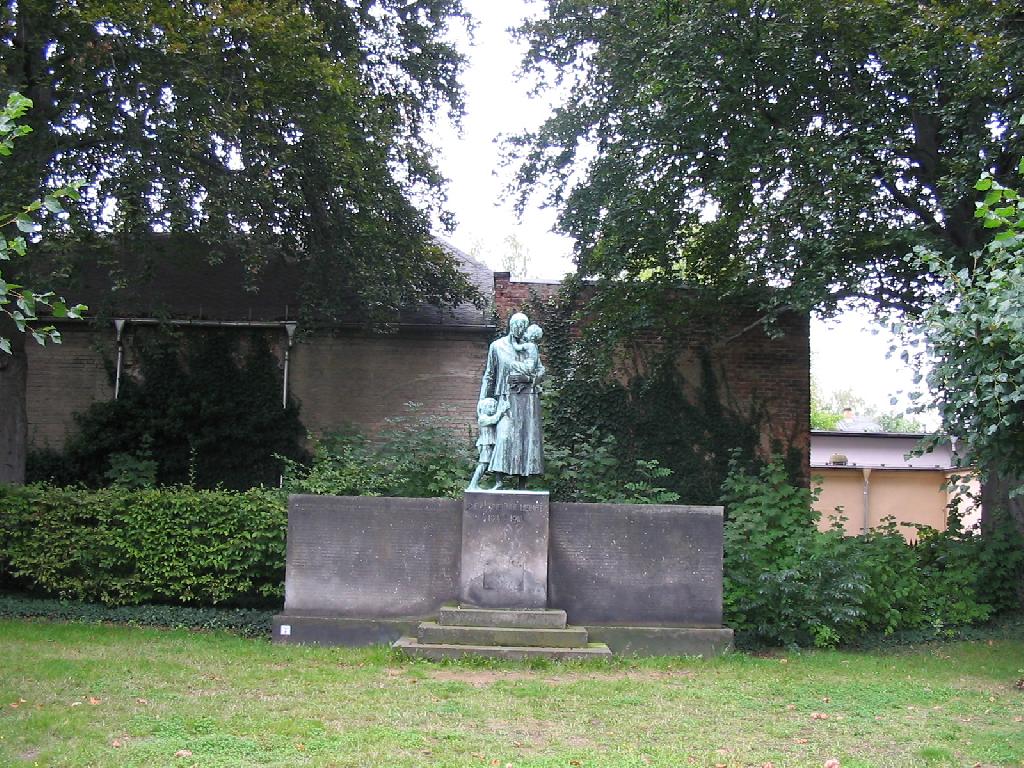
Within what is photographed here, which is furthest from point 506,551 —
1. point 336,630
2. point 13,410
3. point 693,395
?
point 693,395

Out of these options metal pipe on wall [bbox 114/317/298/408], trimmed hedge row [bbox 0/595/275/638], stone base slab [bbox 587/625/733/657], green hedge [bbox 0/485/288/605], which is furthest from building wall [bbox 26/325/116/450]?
stone base slab [bbox 587/625/733/657]

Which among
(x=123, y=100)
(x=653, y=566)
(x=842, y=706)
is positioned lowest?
(x=842, y=706)

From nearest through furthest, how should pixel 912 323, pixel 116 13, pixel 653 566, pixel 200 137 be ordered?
pixel 912 323 < pixel 653 566 < pixel 116 13 < pixel 200 137

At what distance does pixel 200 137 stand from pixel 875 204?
8716mm

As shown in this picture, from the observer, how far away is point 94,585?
40.5 feet

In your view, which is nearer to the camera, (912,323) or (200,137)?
(912,323)

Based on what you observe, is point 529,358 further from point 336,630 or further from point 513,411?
point 336,630

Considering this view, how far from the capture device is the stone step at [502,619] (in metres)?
9.99

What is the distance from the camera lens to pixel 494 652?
31.3 feet

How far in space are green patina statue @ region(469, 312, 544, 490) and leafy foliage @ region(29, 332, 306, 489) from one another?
28.6ft

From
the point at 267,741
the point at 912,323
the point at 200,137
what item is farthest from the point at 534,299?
the point at 267,741

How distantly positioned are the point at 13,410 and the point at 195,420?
4.32 meters

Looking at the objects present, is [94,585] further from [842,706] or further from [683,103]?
[683,103]

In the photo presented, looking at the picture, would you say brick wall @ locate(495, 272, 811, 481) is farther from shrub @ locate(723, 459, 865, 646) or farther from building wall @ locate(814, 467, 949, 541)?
building wall @ locate(814, 467, 949, 541)
